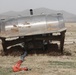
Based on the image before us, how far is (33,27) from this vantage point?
17.8 meters

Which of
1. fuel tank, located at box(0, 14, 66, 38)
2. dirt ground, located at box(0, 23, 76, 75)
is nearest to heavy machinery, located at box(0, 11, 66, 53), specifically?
fuel tank, located at box(0, 14, 66, 38)

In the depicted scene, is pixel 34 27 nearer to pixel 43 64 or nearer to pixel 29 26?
pixel 29 26

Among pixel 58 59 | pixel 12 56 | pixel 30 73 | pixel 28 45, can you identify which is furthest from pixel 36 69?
pixel 28 45

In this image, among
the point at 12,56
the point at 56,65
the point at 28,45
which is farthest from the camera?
the point at 28,45

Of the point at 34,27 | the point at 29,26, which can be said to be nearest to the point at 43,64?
the point at 34,27

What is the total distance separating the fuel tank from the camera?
17.8 metres

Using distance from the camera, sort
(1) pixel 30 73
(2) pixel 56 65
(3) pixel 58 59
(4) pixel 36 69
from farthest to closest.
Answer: (3) pixel 58 59 < (2) pixel 56 65 < (4) pixel 36 69 < (1) pixel 30 73

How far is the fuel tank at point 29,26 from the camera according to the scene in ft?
58.4

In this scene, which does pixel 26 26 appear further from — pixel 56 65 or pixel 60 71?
pixel 60 71

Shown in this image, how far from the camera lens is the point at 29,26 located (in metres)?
17.9

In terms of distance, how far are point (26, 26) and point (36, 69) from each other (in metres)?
5.43

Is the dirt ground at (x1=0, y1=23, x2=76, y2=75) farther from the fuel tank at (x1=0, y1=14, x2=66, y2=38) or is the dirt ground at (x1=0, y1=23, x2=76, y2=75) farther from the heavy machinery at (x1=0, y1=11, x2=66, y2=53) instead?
the fuel tank at (x1=0, y1=14, x2=66, y2=38)

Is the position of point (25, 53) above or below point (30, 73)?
below

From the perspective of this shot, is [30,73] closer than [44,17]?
Yes
